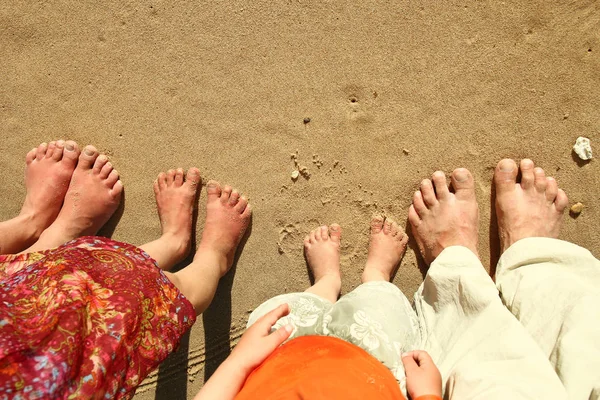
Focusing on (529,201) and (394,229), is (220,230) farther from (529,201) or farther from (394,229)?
(529,201)

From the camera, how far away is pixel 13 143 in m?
2.20

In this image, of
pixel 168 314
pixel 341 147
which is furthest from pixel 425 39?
pixel 168 314

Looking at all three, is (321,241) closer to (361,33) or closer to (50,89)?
(361,33)

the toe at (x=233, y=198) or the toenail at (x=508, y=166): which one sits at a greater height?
the toenail at (x=508, y=166)

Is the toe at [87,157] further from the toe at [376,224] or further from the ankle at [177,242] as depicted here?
the toe at [376,224]

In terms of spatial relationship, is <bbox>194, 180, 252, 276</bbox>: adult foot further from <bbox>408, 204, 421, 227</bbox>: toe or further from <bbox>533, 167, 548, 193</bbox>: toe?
<bbox>533, 167, 548, 193</bbox>: toe

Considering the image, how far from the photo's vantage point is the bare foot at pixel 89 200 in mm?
2133

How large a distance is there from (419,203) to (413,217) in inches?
2.6

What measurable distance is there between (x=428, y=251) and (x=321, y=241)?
47 centimetres

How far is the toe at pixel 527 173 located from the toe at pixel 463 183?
203mm

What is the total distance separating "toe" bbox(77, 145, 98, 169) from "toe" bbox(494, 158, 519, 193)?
5.84 ft

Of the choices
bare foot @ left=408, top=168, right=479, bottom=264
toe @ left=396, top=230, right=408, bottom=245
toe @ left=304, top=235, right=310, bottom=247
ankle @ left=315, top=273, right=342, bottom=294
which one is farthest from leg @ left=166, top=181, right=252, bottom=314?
bare foot @ left=408, top=168, right=479, bottom=264

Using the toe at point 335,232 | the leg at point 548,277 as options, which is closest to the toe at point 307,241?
the toe at point 335,232

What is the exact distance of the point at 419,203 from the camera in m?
2.01
